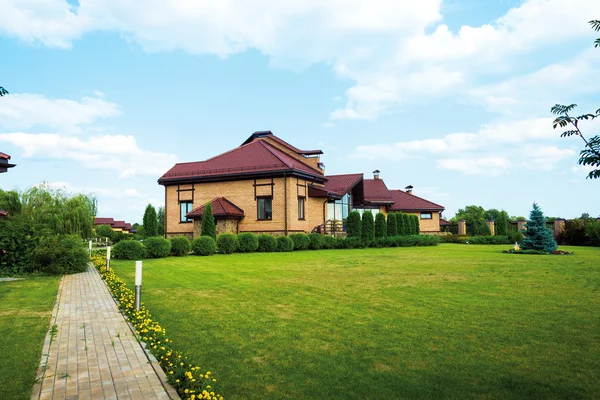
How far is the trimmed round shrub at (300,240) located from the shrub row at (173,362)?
19093 mm

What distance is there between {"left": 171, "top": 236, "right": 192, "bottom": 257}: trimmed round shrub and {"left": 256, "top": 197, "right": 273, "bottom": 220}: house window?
29.2 feet

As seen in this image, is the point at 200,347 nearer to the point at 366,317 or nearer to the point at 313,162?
the point at 366,317

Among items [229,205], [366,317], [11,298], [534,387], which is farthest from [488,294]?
[229,205]

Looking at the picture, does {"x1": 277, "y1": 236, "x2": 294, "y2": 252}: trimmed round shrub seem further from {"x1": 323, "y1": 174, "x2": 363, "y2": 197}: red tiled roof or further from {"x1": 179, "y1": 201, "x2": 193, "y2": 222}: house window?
{"x1": 323, "y1": 174, "x2": 363, "y2": 197}: red tiled roof

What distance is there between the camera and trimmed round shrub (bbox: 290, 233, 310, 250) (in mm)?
27500

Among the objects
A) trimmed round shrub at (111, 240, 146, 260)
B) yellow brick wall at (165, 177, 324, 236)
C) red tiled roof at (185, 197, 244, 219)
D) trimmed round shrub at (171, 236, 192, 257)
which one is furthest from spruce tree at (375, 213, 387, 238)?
trimmed round shrub at (111, 240, 146, 260)

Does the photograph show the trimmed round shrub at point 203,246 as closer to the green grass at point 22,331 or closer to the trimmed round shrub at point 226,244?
the trimmed round shrub at point 226,244

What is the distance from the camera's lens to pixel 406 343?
6.18 m

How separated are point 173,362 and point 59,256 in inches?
496

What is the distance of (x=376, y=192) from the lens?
4897 centimetres

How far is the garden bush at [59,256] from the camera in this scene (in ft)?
49.7

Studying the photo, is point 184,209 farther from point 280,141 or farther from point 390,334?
point 390,334

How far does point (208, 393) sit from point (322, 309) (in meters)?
4.60

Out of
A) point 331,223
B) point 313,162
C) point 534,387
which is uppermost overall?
point 313,162
